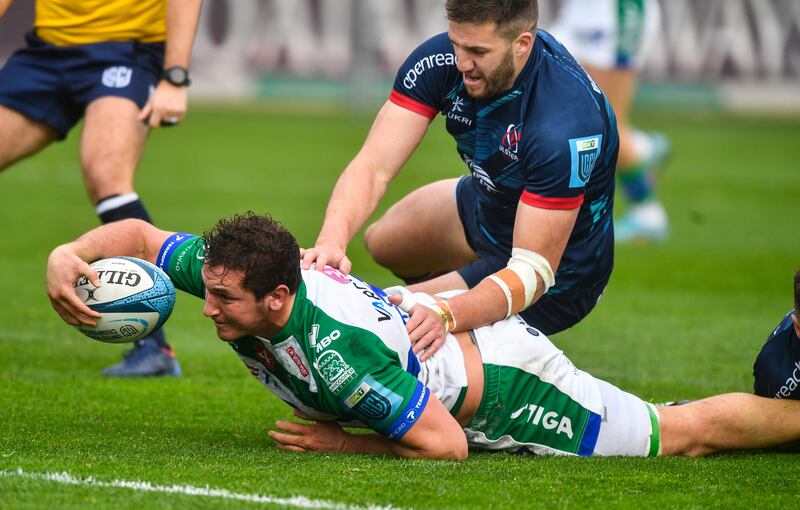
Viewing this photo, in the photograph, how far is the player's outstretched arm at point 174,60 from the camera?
637 centimetres

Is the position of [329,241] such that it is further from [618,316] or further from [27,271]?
[27,271]

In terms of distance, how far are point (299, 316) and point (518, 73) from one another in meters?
1.46

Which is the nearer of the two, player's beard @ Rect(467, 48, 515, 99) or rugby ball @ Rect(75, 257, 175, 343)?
rugby ball @ Rect(75, 257, 175, 343)

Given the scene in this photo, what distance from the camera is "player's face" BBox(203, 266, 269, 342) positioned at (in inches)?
175

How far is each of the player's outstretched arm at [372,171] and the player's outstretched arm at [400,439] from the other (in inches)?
30.8

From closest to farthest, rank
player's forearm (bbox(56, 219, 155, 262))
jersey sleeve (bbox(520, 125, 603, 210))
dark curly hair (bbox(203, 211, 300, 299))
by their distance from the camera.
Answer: dark curly hair (bbox(203, 211, 300, 299)) < player's forearm (bbox(56, 219, 155, 262)) < jersey sleeve (bbox(520, 125, 603, 210))

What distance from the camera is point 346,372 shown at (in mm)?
4539

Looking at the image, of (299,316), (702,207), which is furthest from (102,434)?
(702,207)

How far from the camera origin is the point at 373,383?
454 cm

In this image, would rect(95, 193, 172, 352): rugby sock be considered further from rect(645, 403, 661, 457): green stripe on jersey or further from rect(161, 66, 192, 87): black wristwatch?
rect(645, 403, 661, 457): green stripe on jersey

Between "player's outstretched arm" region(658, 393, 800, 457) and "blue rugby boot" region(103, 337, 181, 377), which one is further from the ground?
"player's outstretched arm" region(658, 393, 800, 457)

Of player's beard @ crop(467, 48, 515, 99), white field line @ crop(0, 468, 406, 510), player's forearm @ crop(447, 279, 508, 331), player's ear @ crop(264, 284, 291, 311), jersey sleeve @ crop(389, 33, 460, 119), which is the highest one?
player's beard @ crop(467, 48, 515, 99)

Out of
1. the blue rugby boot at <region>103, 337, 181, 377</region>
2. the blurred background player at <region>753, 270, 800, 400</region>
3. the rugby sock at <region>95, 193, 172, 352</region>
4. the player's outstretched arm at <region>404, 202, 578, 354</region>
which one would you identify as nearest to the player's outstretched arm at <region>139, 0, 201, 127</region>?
the rugby sock at <region>95, 193, 172, 352</region>

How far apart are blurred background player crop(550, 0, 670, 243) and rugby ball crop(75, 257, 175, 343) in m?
7.14
